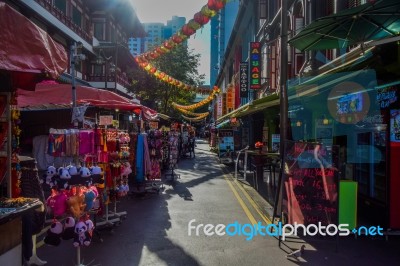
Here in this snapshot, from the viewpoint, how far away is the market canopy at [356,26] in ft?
17.3

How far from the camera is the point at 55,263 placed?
5340 millimetres

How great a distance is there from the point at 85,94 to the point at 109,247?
4.96 m

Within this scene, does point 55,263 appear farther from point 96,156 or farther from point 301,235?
point 301,235

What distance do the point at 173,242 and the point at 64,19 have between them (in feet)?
79.6

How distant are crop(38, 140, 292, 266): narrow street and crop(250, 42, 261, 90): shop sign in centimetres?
1262

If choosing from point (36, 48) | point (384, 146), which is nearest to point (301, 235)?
point (384, 146)

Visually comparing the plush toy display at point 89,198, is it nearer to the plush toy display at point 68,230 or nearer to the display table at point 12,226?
the plush toy display at point 68,230

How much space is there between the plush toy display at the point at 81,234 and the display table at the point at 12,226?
3.69 ft

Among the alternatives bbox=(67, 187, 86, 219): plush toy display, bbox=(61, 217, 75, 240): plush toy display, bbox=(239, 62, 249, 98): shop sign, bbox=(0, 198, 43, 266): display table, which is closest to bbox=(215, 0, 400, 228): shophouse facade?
bbox=(67, 187, 86, 219): plush toy display

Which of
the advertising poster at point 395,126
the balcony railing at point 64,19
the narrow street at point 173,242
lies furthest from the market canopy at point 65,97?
the balcony railing at point 64,19

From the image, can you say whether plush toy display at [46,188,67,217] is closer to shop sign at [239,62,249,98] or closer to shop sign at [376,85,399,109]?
shop sign at [376,85,399,109]

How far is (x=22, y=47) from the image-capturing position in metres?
3.40

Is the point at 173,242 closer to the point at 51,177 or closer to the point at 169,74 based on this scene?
the point at 51,177

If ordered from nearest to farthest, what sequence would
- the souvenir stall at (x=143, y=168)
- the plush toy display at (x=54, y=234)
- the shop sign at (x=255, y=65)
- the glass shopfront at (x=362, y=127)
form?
1. the plush toy display at (x=54, y=234)
2. the glass shopfront at (x=362, y=127)
3. the souvenir stall at (x=143, y=168)
4. the shop sign at (x=255, y=65)
